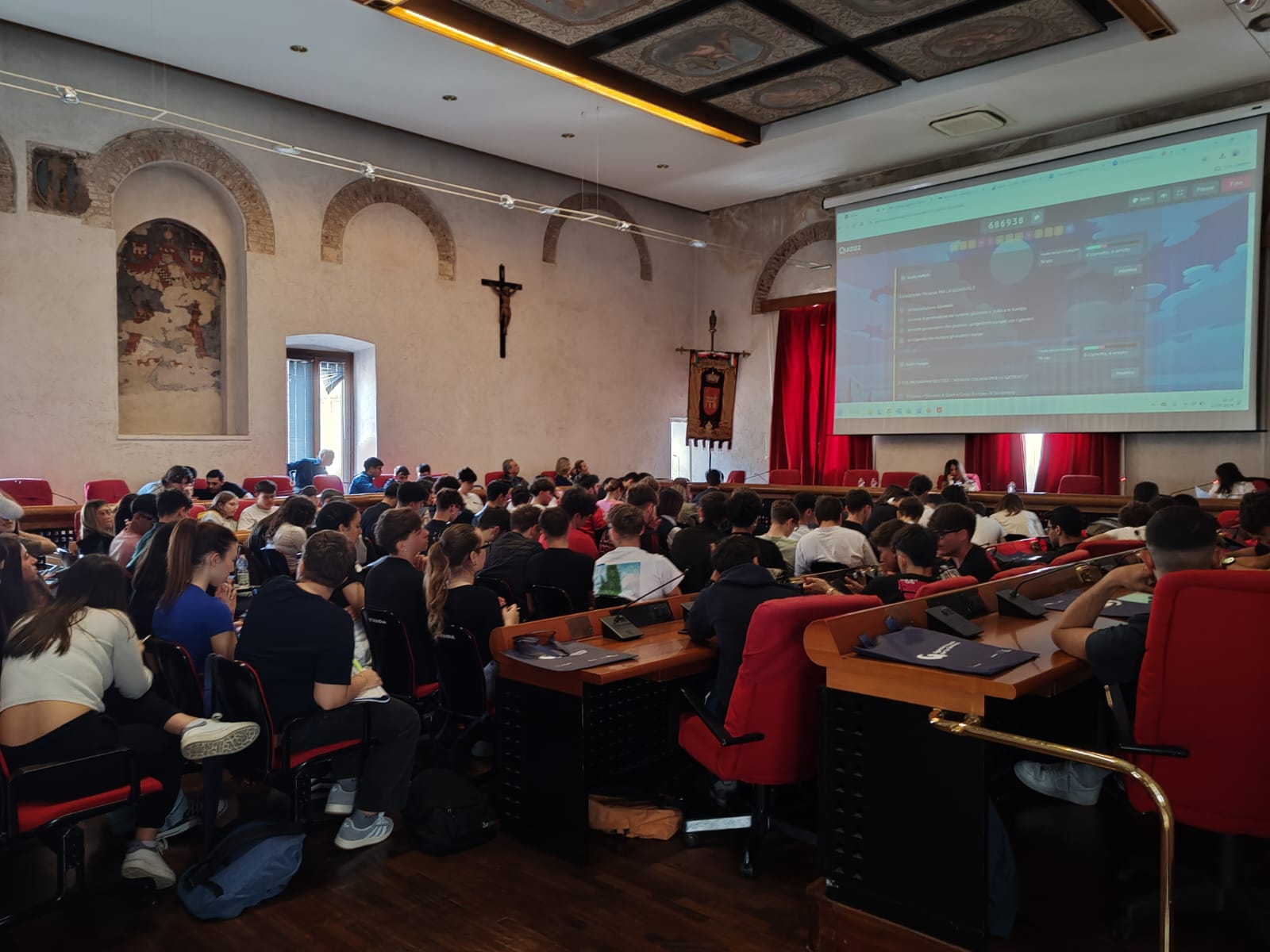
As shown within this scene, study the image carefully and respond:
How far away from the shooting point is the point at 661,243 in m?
13.9

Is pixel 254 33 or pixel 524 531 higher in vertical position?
pixel 254 33

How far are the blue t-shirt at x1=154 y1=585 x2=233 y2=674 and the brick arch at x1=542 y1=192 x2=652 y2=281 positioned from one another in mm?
9594

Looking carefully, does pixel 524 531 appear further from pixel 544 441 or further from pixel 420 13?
pixel 544 441

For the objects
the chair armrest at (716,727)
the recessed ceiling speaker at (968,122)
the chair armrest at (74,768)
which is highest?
the recessed ceiling speaker at (968,122)

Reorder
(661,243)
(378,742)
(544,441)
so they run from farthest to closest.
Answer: (661,243) → (544,441) → (378,742)

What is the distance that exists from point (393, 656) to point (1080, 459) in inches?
356

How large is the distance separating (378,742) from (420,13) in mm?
6264

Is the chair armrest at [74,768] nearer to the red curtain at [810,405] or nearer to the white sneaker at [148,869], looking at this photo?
the white sneaker at [148,869]

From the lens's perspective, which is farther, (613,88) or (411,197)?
(411,197)

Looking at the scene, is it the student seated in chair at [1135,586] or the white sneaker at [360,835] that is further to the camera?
the white sneaker at [360,835]

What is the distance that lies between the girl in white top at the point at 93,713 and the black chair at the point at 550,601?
67.4 inches

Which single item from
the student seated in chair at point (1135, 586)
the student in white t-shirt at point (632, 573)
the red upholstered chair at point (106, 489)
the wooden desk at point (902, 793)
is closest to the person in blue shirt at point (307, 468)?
the red upholstered chair at point (106, 489)

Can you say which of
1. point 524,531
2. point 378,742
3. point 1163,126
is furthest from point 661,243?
point 378,742

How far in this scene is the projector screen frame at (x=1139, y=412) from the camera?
8.85 m
